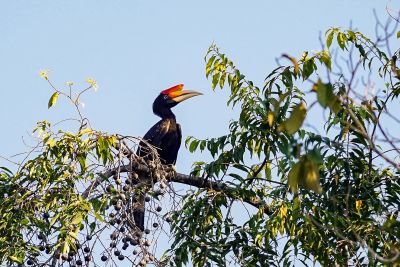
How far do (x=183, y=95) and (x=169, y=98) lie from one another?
0.15 metres

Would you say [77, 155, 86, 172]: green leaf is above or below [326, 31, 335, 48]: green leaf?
below

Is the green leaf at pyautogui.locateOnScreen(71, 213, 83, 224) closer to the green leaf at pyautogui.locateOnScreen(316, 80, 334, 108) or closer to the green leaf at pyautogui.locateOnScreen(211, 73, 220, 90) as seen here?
the green leaf at pyautogui.locateOnScreen(211, 73, 220, 90)

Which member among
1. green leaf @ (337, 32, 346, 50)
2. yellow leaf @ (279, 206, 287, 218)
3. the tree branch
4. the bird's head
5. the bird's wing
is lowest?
yellow leaf @ (279, 206, 287, 218)

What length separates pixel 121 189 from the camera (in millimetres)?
4883

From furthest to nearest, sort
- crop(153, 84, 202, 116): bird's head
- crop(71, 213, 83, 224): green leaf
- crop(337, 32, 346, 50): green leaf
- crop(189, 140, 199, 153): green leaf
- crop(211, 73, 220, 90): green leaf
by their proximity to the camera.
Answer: crop(153, 84, 202, 116): bird's head, crop(211, 73, 220, 90): green leaf, crop(189, 140, 199, 153): green leaf, crop(337, 32, 346, 50): green leaf, crop(71, 213, 83, 224): green leaf

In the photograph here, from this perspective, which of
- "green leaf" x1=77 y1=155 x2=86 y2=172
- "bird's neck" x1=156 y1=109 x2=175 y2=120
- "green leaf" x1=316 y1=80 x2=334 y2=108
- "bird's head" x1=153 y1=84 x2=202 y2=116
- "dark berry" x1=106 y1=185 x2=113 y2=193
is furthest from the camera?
"bird's head" x1=153 y1=84 x2=202 y2=116

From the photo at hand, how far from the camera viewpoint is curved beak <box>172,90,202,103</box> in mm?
9473

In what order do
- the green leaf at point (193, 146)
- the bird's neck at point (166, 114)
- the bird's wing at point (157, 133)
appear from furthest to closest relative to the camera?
1. the bird's neck at point (166, 114)
2. the bird's wing at point (157, 133)
3. the green leaf at point (193, 146)

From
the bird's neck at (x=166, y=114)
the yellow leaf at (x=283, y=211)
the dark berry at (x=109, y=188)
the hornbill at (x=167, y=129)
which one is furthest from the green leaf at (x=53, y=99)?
the bird's neck at (x=166, y=114)

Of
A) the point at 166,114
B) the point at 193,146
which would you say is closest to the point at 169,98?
the point at 166,114

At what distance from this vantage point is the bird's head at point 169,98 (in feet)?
31.0

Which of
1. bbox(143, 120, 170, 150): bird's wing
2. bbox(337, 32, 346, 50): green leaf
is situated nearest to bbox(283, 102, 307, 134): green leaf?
bbox(337, 32, 346, 50): green leaf

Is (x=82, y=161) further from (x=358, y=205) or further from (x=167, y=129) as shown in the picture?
(x=167, y=129)

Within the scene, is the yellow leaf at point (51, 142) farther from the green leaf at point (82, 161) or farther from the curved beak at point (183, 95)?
the curved beak at point (183, 95)
